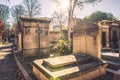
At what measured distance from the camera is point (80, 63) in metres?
5.59

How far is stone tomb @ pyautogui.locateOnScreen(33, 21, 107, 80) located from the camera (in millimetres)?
4371

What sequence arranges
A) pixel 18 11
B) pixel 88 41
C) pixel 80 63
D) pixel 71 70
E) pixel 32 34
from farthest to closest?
pixel 18 11, pixel 32 34, pixel 88 41, pixel 80 63, pixel 71 70

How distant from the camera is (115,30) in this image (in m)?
14.0

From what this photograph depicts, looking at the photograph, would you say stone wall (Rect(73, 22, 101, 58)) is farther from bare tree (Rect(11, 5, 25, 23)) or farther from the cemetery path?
bare tree (Rect(11, 5, 25, 23))

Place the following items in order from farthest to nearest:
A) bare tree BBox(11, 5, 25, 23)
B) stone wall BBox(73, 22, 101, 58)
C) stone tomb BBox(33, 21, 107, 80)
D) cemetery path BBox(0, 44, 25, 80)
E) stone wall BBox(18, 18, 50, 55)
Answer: bare tree BBox(11, 5, 25, 23), stone wall BBox(18, 18, 50, 55), stone wall BBox(73, 22, 101, 58), cemetery path BBox(0, 44, 25, 80), stone tomb BBox(33, 21, 107, 80)

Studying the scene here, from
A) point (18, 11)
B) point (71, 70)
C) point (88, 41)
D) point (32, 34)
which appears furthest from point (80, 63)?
point (18, 11)

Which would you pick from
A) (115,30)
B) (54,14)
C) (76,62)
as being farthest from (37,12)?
(76,62)

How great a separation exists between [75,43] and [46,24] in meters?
3.26

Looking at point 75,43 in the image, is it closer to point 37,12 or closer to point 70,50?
point 70,50

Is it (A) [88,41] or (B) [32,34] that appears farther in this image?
(B) [32,34]

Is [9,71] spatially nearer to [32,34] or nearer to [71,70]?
[32,34]

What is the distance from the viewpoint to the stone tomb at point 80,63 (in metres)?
4.37

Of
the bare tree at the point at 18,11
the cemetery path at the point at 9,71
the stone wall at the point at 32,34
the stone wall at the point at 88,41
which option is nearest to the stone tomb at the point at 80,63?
the stone wall at the point at 88,41

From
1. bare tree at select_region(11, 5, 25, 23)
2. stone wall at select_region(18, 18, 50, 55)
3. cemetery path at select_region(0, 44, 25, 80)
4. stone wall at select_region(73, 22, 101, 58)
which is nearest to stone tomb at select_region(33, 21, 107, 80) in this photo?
stone wall at select_region(73, 22, 101, 58)
